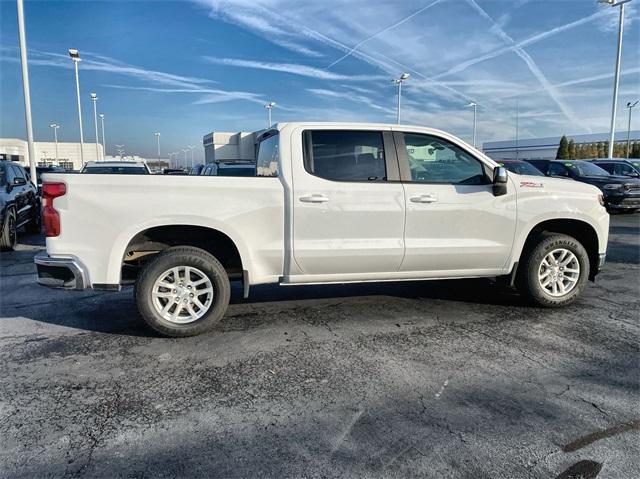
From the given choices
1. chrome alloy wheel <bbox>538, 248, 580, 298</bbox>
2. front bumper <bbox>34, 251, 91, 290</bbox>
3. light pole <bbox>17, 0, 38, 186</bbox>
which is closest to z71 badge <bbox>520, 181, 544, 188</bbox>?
chrome alloy wheel <bbox>538, 248, 580, 298</bbox>

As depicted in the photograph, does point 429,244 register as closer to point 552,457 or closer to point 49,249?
point 552,457

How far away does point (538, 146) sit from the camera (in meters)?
81.3

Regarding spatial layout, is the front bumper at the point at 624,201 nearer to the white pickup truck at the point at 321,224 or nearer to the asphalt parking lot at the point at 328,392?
the asphalt parking lot at the point at 328,392

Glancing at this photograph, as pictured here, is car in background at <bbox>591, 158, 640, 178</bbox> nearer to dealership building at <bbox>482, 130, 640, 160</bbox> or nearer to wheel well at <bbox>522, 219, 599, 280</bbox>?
wheel well at <bbox>522, 219, 599, 280</bbox>

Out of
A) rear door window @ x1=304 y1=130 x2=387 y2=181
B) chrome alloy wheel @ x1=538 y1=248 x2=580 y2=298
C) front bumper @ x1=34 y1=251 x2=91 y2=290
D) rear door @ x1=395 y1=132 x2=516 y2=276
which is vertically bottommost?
chrome alloy wheel @ x1=538 y1=248 x2=580 y2=298

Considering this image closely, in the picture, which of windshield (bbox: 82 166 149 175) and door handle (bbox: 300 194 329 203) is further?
windshield (bbox: 82 166 149 175)

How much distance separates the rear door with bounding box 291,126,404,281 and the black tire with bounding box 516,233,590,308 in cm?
155

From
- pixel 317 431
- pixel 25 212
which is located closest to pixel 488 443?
pixel 317 431

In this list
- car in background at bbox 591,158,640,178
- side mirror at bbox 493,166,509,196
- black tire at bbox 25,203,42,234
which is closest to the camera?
side mirror at bbox 493,166,509,196

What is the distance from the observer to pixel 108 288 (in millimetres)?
4285

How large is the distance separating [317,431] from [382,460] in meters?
0.46

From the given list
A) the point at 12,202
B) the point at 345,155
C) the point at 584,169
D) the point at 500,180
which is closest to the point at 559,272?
the point at 500,180

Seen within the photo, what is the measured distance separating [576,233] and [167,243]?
4.63 m

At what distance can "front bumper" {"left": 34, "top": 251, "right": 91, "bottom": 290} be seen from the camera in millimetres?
4152
